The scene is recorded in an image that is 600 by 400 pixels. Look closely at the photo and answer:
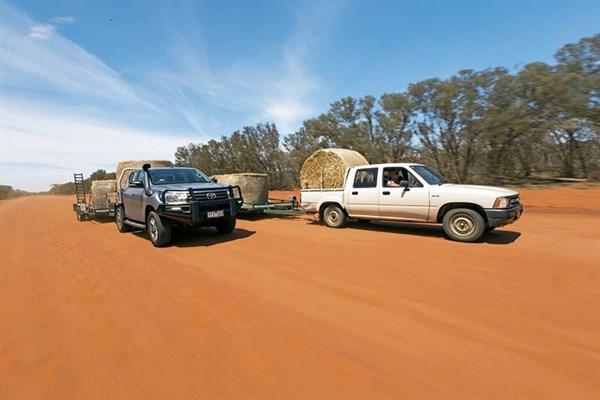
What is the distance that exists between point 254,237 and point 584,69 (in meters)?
18.3

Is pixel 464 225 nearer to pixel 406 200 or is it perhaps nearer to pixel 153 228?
pixel 406 200

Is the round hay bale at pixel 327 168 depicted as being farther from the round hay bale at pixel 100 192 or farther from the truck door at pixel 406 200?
the round hay bale at pixel 100 192

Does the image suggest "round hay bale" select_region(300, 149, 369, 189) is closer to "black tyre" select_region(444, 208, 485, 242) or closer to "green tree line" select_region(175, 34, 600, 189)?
"black tyre" select_region(444, 208, 485, 242)

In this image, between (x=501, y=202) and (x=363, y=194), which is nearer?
(x=501, y=202)

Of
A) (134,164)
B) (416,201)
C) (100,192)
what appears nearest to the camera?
(416,201)

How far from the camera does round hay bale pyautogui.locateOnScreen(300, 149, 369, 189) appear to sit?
36.4ft

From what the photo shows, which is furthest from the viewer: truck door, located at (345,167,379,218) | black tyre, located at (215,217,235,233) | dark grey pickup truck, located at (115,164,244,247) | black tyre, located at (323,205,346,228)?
black tyre, located at (323,205,346,228)

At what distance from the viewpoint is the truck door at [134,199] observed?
7438mm

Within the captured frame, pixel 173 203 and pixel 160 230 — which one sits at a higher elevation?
pixel 173 203

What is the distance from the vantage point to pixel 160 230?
647 centimetres

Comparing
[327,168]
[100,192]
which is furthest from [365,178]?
[100,192]

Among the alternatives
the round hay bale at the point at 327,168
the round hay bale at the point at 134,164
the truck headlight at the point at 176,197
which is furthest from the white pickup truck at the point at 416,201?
the round hay bale at the point at 134,164

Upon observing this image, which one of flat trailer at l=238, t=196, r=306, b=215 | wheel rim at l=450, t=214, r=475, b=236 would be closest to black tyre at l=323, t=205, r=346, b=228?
flat trailer at l=238, t=196, r=306, b=215

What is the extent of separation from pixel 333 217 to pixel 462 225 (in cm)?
340
